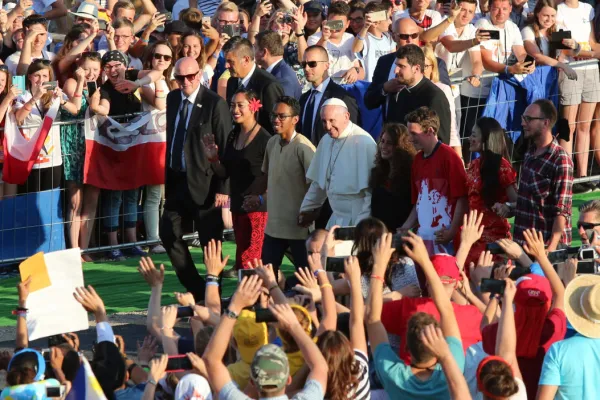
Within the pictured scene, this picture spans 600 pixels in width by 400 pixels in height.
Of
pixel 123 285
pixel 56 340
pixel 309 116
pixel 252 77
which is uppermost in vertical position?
pixel 252 77

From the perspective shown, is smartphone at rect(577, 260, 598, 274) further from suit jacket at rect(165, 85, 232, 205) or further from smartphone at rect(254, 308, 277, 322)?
suit jacket at rect(165, 85, 232, 205)

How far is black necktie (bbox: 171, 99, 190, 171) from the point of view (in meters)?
11.6

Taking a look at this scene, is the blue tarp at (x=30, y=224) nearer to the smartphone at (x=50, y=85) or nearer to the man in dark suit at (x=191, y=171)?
the smartphone at (x=50, y=85)

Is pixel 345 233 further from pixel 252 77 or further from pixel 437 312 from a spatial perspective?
pixel 252 77

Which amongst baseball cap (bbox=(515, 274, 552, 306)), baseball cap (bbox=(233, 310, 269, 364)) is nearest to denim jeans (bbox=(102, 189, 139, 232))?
baseball cap (bbox=(233, 310, 269, 364))

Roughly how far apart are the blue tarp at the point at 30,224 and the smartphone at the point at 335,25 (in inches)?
125

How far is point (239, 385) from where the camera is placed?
721cm

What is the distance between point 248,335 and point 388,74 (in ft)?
16.4

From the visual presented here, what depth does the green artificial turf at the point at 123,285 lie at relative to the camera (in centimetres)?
1169

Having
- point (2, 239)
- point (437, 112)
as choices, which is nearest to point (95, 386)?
point (437, 112)

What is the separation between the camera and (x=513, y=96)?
13648 mm

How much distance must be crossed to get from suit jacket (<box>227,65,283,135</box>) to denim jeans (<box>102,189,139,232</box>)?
2.10 metres

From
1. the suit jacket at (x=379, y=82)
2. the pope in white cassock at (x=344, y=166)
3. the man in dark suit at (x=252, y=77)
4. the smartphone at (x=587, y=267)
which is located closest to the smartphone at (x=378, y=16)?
the suit jacket at (x=379, y=82)

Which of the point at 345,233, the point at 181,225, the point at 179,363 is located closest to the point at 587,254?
the point at 345,233
